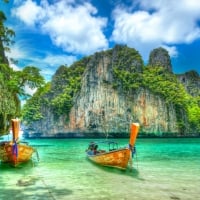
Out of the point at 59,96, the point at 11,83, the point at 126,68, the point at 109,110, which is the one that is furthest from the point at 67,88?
the point at 11,83

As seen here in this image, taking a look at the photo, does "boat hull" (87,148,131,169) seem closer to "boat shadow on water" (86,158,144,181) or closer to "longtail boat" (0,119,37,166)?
"boat shadow on water" (86,158,144,181)

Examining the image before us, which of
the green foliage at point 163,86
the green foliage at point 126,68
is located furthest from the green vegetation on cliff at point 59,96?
the green foliage at point 163,86

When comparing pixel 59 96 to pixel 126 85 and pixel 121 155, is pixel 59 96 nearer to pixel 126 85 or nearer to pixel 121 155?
pixel 126 85

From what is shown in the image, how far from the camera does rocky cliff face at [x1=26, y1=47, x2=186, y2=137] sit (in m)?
88.6

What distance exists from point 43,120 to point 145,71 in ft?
115

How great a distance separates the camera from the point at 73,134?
9344 cm

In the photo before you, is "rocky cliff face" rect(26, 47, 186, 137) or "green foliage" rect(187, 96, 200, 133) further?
"green foliage" rect(187, 96, 200, 133)

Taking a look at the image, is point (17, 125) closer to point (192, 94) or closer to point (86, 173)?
point (86, 173)

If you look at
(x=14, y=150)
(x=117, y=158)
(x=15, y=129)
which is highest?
(x=15, y=129)

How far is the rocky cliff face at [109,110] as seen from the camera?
88.6 m

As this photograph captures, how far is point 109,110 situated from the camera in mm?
89688

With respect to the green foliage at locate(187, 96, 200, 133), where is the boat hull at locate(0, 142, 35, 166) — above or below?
below

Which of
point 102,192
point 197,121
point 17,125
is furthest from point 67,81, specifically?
point 102,192

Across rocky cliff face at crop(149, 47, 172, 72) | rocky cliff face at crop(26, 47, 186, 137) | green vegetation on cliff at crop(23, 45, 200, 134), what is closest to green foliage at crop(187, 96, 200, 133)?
green vegetation on cliff at crop(23, 45, 200, 134)
